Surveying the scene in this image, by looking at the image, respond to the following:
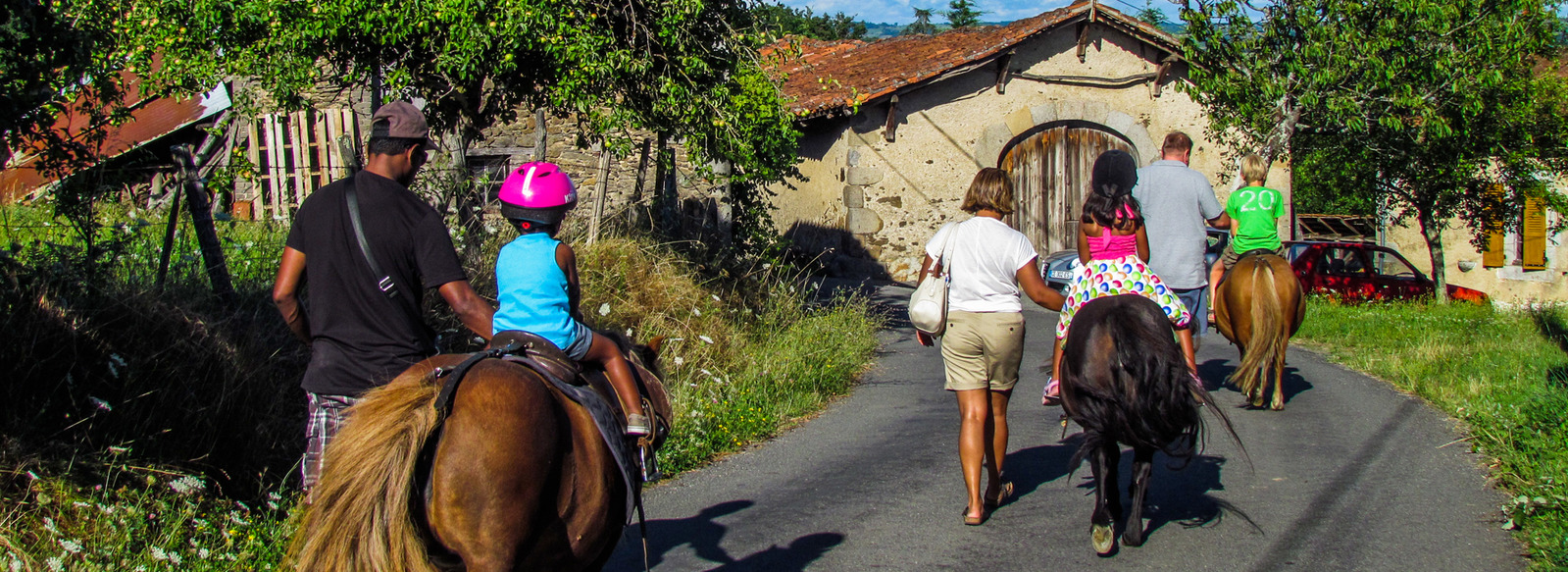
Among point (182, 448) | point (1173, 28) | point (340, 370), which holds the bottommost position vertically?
point (182, 448)

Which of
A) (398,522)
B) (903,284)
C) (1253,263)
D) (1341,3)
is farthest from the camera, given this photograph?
(903,284)

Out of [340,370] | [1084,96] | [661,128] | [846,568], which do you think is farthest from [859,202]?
[340,370]

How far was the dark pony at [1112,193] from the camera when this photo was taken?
227 inches

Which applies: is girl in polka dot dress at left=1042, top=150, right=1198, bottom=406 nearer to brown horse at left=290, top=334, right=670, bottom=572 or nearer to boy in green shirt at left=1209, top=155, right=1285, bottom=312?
boy in green shirt at left=1209, top=155, right=1285, bottom=312

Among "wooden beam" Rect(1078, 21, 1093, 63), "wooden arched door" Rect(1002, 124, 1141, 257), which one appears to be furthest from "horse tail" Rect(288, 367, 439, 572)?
"wooden beam" Rect(1078, 21, 1093, 63)

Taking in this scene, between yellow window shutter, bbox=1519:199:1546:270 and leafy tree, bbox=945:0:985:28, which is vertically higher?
leafy tree, bbox=945:0:985:28

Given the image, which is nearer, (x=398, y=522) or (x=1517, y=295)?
(x=398, y=522)

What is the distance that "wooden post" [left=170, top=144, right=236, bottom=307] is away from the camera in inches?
247

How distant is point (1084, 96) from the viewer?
19438mm

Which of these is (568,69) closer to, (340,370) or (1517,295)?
(340,370)

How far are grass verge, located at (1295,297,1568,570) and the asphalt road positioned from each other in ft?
0.55

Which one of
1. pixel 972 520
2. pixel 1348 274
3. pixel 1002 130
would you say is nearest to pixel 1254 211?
pixel 972 520

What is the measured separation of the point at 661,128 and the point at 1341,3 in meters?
10.3

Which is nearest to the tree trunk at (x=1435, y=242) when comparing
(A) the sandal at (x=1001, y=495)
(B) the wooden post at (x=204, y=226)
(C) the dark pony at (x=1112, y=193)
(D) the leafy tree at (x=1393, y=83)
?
(D) the leafy tree at (x=1393, y=83)
